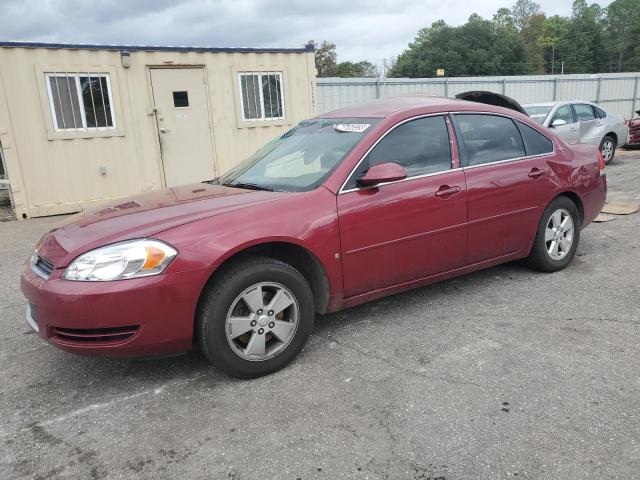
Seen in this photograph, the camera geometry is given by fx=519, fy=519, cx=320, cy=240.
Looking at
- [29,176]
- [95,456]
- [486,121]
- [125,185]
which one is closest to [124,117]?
[125,185]

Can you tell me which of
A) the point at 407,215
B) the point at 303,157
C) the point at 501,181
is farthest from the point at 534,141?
the point at 303,157

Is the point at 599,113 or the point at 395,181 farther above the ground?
the point at 395,181

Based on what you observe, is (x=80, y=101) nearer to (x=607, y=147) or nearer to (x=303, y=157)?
(x=303, y=157)

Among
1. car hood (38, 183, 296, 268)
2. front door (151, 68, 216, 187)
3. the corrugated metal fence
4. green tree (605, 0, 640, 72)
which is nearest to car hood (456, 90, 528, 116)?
car hood (38, 183, 296, 268)

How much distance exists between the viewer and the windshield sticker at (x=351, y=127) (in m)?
3.77

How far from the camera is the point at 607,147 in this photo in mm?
12320

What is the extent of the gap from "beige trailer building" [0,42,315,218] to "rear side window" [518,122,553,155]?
6875mm

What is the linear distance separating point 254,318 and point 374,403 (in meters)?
0.83

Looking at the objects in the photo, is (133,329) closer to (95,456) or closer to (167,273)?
(167,273)

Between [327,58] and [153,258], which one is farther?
[327,58]

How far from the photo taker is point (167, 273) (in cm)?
278

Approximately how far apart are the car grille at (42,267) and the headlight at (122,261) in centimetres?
19

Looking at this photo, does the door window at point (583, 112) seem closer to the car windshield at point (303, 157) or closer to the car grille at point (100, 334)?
the car windshield at point (303, 157)

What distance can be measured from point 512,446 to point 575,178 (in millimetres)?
3121
